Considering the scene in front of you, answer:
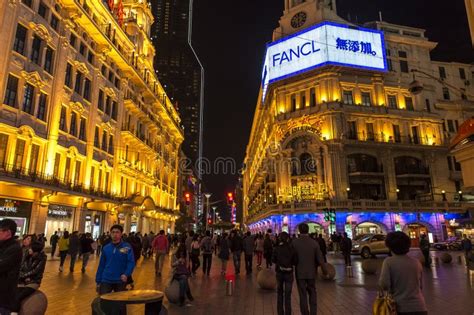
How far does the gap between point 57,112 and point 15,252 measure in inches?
985

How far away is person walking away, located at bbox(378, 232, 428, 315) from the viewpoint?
365 cm

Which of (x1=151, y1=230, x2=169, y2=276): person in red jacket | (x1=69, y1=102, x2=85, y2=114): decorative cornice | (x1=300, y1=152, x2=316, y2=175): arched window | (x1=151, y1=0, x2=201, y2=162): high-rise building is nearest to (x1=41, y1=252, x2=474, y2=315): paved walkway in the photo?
(x1=151, y1=230, x2=169, y2=276): person in red jacket

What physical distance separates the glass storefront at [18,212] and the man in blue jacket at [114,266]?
742 inches

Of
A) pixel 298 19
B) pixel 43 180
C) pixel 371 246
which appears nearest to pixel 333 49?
pixel 298 19

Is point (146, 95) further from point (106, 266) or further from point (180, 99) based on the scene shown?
point (180, 99)

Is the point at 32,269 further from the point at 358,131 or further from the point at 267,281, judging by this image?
the point at 358,131

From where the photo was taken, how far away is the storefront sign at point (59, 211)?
84.0ft

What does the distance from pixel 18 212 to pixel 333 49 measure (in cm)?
4049

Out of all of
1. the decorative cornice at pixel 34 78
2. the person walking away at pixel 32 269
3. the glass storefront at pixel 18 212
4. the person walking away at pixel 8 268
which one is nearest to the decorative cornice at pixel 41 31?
the decorative cornice at pixel 34 78

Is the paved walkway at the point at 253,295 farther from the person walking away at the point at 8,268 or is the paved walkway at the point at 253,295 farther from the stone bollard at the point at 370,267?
the person walking away at the point at 8,268

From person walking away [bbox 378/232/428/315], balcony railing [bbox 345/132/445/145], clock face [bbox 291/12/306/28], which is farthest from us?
clock face [bbox 291/12/306/28]

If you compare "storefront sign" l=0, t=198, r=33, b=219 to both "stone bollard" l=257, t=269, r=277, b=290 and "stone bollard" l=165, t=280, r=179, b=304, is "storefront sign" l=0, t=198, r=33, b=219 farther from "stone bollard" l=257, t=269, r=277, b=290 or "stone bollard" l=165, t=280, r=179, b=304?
"stone bollard" l=257, t=269, r=277, b=290

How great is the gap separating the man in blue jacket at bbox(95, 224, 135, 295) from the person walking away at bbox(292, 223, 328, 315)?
3242 mm

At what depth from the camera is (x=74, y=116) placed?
1166 inches
